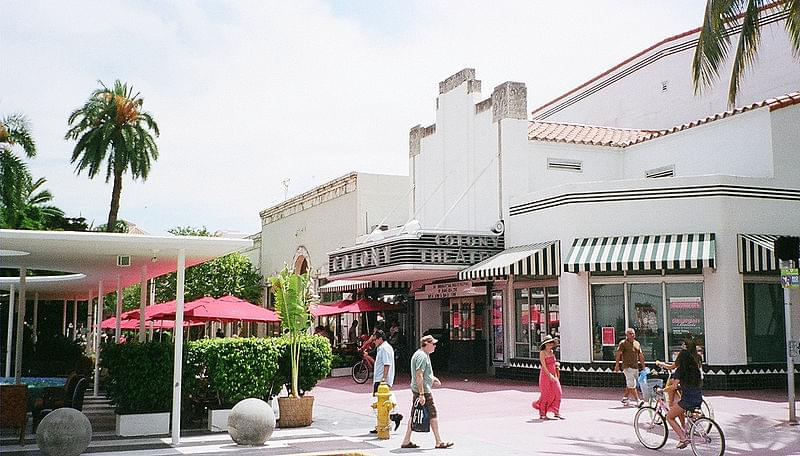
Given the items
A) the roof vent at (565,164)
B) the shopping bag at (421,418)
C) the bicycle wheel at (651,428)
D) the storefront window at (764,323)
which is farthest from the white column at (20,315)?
the storefront window at (764,323)

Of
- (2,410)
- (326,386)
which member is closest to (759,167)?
(326,386)

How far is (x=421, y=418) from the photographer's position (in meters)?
11.7

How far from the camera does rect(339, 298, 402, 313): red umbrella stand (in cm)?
2977

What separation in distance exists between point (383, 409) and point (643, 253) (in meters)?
9.70

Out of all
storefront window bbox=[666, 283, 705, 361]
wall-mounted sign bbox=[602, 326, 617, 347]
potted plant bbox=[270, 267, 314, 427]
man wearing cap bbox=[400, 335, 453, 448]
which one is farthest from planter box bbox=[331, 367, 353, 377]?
man wearing cap bbox=[400, 335, 453, 448]

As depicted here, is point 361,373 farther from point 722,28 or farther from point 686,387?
point 686,387

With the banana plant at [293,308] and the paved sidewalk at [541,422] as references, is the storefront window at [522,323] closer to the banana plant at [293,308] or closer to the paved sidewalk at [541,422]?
the paved sidewalk at [541,422]

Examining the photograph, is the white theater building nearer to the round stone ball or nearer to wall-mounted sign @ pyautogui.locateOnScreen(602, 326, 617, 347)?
wall-mounted sign @ pyautogui.locateOnScreen(602, 326, 617, 347)

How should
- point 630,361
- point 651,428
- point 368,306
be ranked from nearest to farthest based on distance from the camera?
point 651,428 → point 630,361 → point 368,306

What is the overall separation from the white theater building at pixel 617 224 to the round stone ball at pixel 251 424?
10679 millimetres

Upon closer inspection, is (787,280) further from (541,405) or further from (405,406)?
(405,406)

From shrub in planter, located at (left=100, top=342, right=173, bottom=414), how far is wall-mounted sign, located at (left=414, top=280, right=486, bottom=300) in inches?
550

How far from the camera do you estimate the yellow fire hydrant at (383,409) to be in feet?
43.3

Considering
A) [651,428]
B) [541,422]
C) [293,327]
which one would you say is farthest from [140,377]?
[651,428]
